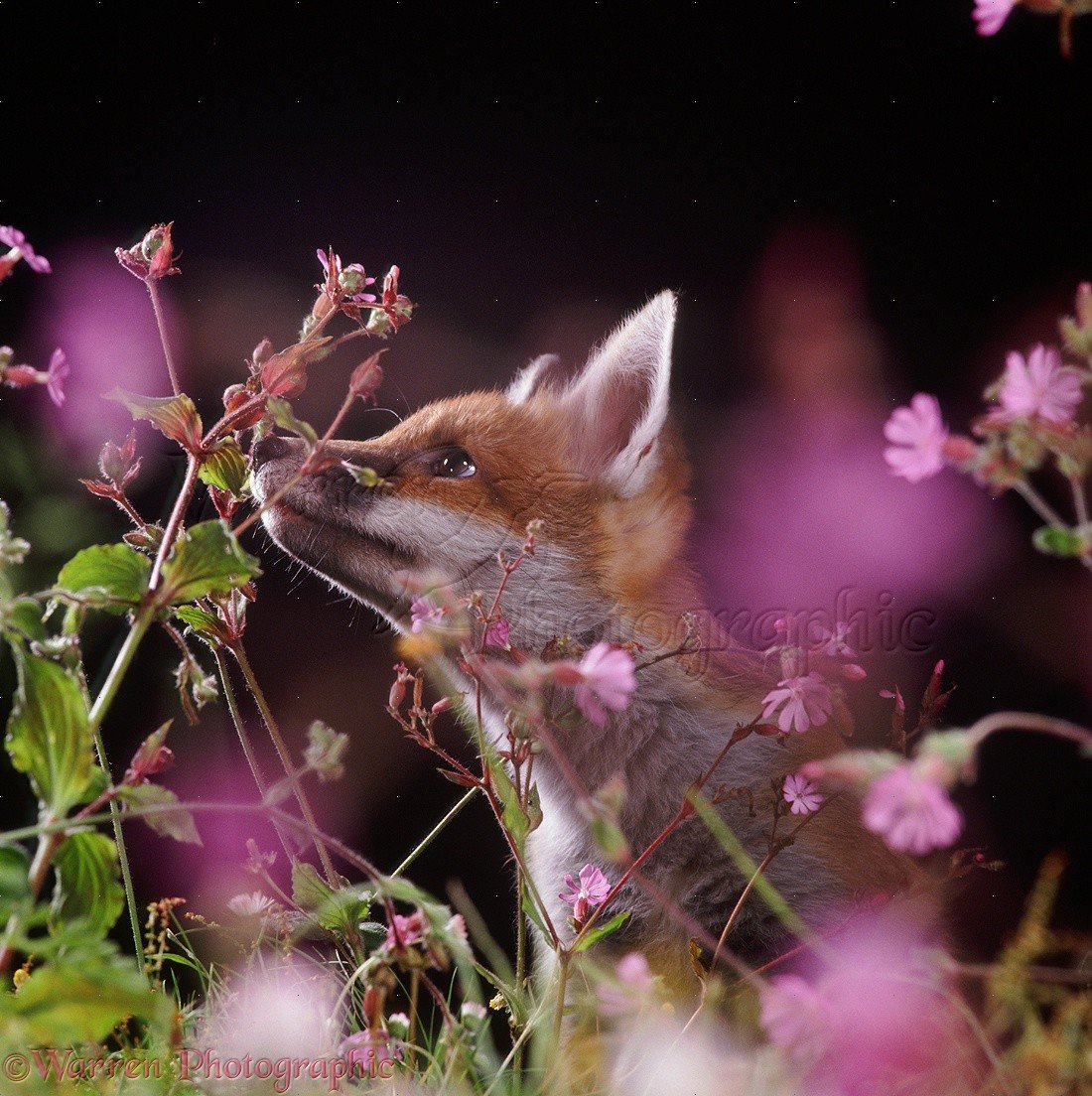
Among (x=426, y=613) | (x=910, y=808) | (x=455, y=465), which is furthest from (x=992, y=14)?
(x=455, y=465)

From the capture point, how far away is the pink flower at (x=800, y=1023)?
628 millimetres

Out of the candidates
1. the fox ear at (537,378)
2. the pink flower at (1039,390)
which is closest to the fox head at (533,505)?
the fox ear at (537,378)

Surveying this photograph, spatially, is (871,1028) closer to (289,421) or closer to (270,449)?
(289,421)

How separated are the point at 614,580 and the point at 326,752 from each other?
0.88 metres

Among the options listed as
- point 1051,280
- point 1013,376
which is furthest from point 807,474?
point 1013,376

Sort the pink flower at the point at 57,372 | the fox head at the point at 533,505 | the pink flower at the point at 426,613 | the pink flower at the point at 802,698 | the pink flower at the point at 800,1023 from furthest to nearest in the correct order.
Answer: the fox head at the point at 533,505 < the pink flower at the point at 802,698 < the pink flower at the point at 426,613 < the pink flower at the point at 57,372 < the pink flower at the point at 800,1023

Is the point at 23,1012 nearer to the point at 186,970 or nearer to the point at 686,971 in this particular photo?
the point at 686,971

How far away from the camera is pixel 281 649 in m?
1.75

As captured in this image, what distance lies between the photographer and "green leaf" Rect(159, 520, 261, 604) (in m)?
0.76

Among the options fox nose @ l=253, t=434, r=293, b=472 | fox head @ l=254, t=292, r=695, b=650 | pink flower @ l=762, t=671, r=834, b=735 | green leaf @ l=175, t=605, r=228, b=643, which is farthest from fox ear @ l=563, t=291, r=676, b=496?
green leaf @ l=175, t=605, r=228, b=643

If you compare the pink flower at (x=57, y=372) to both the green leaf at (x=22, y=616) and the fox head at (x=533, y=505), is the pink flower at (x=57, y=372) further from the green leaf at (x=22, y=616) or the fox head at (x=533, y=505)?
the fox head at (x=533, y=505)

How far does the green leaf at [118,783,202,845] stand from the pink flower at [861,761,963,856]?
1.45 feet

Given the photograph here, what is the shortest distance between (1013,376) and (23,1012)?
0.70m

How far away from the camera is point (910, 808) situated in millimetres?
535
